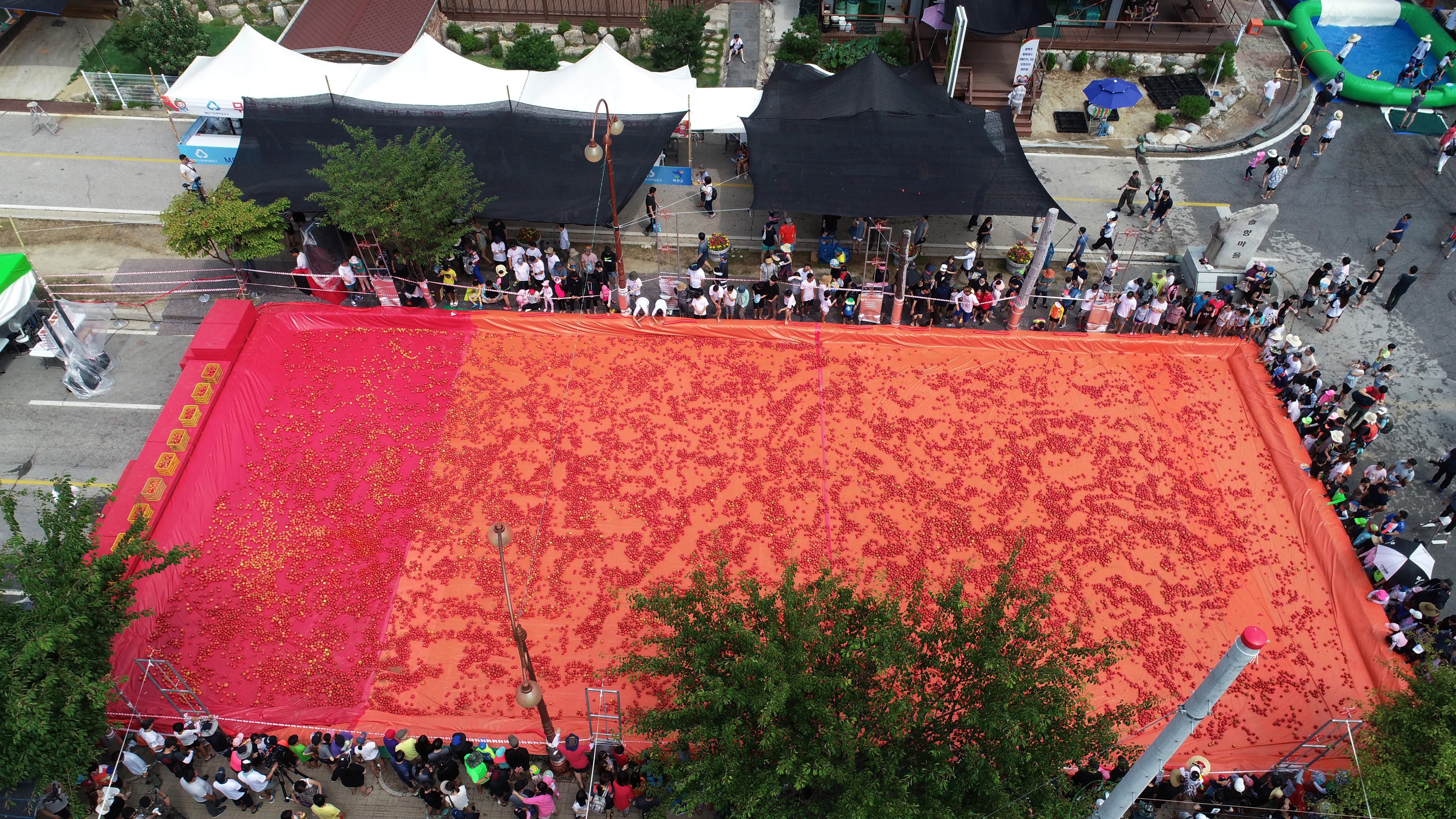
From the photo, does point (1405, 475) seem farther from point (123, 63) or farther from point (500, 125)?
point (123, 63)

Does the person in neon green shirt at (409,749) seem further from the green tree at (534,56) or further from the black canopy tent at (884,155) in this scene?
the green tree at (534,56)

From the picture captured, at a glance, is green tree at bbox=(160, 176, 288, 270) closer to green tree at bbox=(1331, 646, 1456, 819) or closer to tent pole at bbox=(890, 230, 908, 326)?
tent pole at bbox=(890, 230, 908, 326)

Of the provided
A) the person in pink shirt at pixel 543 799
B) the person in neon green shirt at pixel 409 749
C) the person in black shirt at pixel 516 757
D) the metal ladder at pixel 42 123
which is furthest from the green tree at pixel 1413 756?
the metal ladder at pixel 42 123

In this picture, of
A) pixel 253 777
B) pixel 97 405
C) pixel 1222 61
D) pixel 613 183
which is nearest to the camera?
pixel 253 777

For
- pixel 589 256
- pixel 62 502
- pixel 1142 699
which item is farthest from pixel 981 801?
pixel 589 256

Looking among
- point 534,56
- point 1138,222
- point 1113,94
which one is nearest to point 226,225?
point 534,56

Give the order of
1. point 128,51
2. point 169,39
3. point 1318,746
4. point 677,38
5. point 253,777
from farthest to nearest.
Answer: point 128,51 < point 677,38 < point 169,39 < point 1318,746 < point 253,777

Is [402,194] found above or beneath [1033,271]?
above

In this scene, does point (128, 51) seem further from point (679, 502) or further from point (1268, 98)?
point (1268, 98)
